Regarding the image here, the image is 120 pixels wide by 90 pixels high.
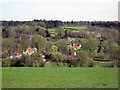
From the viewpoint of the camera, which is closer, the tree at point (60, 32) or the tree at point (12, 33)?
the tree at point (12, 33)

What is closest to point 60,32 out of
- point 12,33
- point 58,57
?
point 12,33

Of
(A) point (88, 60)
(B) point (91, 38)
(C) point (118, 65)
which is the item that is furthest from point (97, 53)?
(C) point (118, 65)

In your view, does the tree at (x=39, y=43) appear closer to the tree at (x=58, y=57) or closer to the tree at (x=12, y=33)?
the tree at (x=12, y=33)

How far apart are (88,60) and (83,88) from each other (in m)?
7.53

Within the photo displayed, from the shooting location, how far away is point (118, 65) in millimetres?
10922

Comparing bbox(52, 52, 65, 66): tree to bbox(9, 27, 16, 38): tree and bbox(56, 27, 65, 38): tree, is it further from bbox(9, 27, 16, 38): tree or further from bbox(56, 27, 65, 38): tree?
bbox(56, 27, 65, 38): tree

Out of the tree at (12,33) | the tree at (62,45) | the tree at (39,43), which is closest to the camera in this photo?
the tree at (39,43)

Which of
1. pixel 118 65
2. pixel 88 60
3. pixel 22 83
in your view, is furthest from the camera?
pixel 88 60

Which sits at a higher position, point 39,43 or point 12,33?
point 12,33

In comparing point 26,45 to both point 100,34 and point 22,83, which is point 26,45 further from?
point 22,83

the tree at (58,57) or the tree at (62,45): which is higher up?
the tree at (62,45)

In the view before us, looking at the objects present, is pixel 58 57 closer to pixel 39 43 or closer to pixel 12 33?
Result: pixel 39 43

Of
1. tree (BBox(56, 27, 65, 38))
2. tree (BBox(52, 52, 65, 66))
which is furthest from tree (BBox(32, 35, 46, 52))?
tree (BBox(56, 27, 65, 38))

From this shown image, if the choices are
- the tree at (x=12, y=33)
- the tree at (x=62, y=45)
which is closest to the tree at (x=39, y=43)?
the tree at (x=62, y=45)
